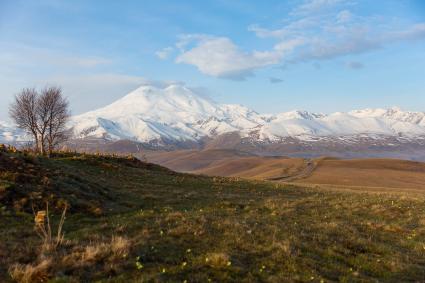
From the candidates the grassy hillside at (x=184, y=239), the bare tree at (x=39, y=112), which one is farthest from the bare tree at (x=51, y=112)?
the grassy hillside at (x=184, y=239)

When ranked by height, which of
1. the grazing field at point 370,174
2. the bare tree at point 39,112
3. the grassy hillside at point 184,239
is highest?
the bare tree at point 39,112

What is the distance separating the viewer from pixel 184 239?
51.6 feet

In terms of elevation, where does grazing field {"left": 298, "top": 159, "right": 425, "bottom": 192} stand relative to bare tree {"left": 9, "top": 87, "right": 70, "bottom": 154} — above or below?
below

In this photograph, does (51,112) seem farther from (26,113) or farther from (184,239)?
(184,239)

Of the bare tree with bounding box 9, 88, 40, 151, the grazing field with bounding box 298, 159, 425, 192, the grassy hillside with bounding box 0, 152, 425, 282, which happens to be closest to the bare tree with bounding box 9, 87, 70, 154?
the bare tree with bounding box 9, 88, 40, 151

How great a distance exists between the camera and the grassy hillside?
12211 millimetres

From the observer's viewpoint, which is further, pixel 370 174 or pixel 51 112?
pixel 370 174

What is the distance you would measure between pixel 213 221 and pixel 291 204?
12.1 metres

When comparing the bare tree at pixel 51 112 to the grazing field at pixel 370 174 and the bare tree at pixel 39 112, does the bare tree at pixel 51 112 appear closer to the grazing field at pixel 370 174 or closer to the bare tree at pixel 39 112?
the bare tree at pixel 39 112

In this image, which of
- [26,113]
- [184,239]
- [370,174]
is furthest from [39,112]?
[370,174]

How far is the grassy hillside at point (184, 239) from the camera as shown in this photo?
481 inches

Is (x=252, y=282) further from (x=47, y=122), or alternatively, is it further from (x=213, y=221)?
(x=47, y=122)

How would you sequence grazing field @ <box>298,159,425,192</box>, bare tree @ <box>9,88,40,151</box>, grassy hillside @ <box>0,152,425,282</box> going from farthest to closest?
grazing field @ <box>298,159,425,192</box> < bare tree @ <box>9,88,40,151</box> < grassy hillside @ <box>0,152,425,282</box>

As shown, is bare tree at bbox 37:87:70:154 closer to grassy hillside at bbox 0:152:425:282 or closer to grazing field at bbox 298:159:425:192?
grassy hillside at bbox 0:152:425:282
